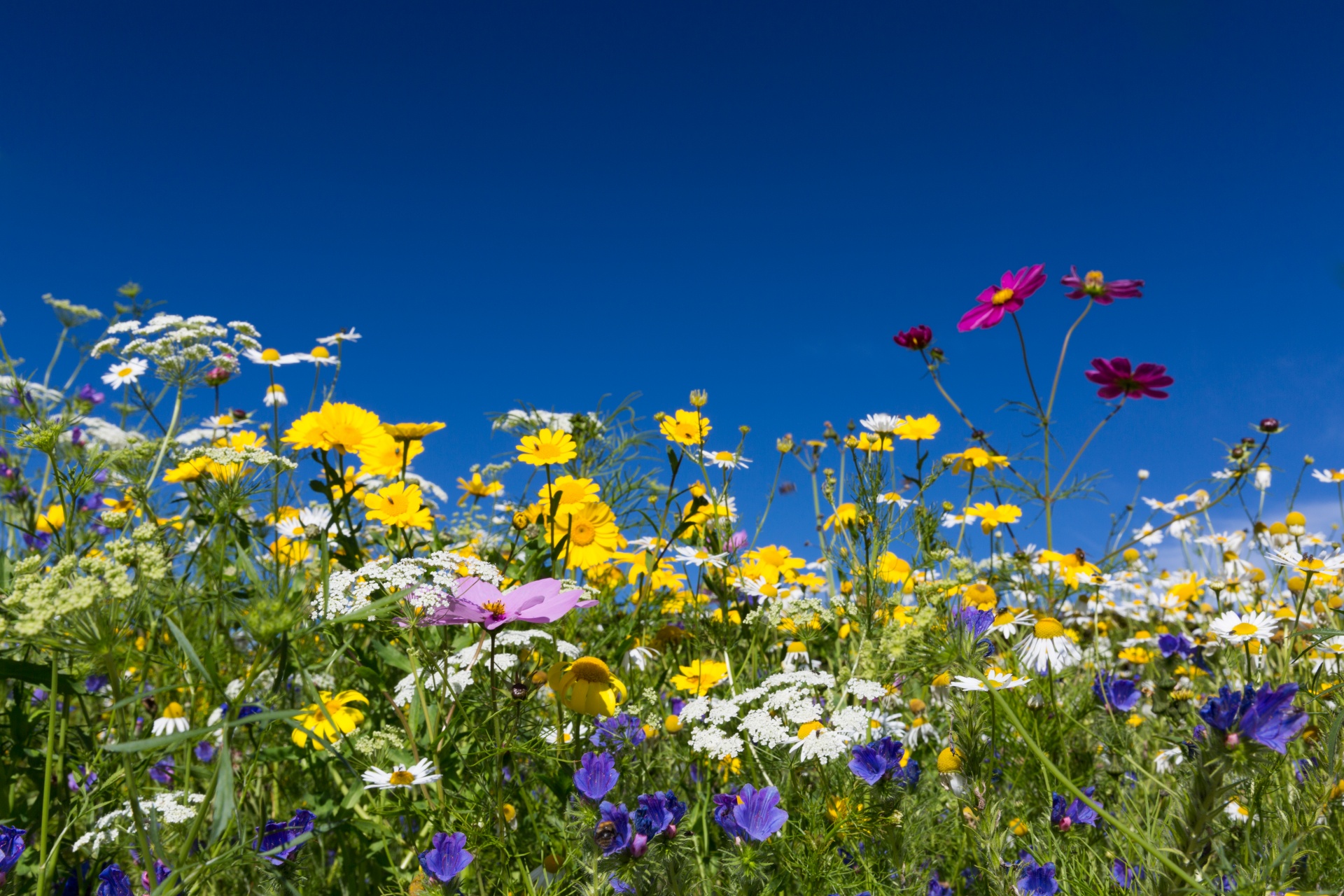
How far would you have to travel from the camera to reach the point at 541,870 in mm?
1370

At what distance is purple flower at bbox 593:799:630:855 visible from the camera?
1307mm

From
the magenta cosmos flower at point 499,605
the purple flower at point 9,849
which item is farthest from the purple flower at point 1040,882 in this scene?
the purple flower at point 9,849

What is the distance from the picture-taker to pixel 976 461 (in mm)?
3314

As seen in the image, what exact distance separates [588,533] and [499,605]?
2.82ft

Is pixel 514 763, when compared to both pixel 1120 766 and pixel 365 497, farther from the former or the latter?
pixel 1120 766

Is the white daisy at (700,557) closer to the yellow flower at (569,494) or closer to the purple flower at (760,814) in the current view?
the yellow flower at (569,494)

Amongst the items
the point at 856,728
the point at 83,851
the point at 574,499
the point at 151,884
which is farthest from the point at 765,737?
the point at 83,851

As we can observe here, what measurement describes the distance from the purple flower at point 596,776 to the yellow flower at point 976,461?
223 centimetres

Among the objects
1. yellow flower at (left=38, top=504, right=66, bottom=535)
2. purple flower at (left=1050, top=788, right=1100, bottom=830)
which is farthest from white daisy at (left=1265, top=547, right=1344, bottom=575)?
yellow flower at (left=38, top=504, right=66, bottom=535)

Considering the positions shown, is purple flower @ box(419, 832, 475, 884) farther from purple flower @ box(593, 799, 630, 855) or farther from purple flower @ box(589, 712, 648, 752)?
purple flower @ box(589, 712, 648, 752)

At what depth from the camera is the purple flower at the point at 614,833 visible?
1.31m

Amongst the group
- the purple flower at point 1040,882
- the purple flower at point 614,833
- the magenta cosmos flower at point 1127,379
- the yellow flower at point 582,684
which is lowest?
the purple flower at point 1040,882

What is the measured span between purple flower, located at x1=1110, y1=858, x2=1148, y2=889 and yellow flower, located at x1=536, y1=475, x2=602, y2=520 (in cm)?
130

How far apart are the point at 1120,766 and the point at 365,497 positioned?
2103mm
